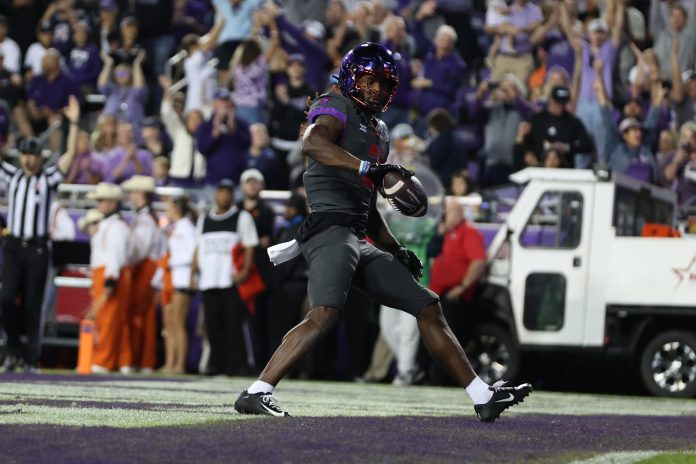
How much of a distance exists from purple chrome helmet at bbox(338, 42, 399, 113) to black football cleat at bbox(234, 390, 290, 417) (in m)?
1.52

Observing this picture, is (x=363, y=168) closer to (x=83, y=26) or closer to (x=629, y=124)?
(x=629, y=124)

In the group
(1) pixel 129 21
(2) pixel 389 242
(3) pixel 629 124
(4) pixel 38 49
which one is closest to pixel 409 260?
(2) pixel 389 242

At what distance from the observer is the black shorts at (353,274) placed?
6.97m

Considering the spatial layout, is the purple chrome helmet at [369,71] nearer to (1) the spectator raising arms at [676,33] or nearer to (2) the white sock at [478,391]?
(2) the white sock at [478,391]

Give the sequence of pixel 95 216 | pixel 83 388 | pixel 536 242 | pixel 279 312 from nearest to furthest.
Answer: pixel 83 388
pixel 536 242
pixel 279 312
pixel 95 216

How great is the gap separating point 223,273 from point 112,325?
159 cm

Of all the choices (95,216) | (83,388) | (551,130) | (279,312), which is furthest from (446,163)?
(83,388)

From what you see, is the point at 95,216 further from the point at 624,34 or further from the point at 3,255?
the point at 624,34

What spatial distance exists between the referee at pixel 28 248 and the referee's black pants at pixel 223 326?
1.79m

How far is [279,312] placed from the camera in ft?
51.4

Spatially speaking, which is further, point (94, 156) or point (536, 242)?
point (94, 156)

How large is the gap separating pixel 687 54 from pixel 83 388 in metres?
9.52

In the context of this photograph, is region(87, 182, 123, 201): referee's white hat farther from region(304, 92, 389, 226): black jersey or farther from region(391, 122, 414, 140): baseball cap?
region(304, 92, 389, 226): black jersey

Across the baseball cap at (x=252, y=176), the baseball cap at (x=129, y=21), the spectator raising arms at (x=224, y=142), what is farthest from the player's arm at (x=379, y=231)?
the baseball cap at (x=129, y=21)
